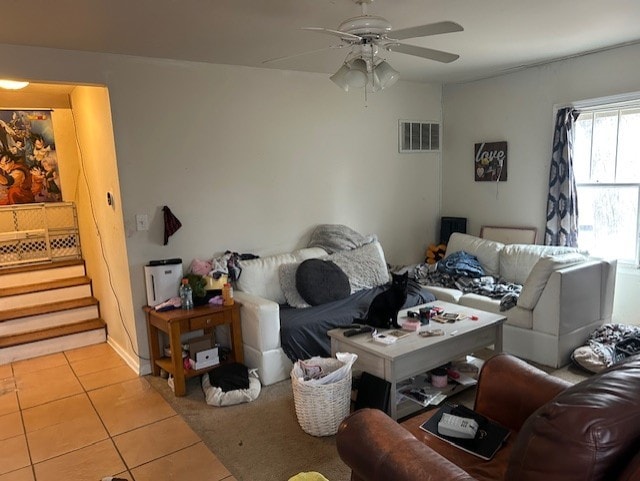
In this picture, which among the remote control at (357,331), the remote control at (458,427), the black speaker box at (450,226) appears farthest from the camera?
the black speaker box at (450,226)

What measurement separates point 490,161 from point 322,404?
133 inches

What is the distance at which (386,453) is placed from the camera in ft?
5.15

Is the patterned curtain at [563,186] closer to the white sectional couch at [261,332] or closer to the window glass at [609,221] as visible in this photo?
the window glass at [609,221]

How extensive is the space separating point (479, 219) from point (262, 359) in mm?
2980

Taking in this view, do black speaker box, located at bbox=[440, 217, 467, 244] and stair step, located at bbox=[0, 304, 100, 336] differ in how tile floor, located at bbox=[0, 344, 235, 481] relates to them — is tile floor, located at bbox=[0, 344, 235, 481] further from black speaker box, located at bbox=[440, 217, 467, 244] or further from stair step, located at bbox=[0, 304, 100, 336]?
black speaker box, located at bbox=[440, 217, 467, 244]

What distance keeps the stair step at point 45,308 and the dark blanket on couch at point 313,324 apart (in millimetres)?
2171

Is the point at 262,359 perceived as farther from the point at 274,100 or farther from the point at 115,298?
the point at 274,100

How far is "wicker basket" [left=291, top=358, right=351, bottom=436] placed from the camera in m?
2.60

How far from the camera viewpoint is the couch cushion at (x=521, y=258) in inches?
162

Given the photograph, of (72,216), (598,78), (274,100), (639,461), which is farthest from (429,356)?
(72,216)

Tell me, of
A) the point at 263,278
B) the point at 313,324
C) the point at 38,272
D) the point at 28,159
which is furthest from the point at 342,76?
the point at 28,159

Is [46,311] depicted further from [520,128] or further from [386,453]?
[520,128]

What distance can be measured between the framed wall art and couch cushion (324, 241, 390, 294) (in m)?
3.29

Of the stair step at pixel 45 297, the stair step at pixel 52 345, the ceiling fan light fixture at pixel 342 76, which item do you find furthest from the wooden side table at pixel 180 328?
the ceiling fan light fixture at pixel 342 76
